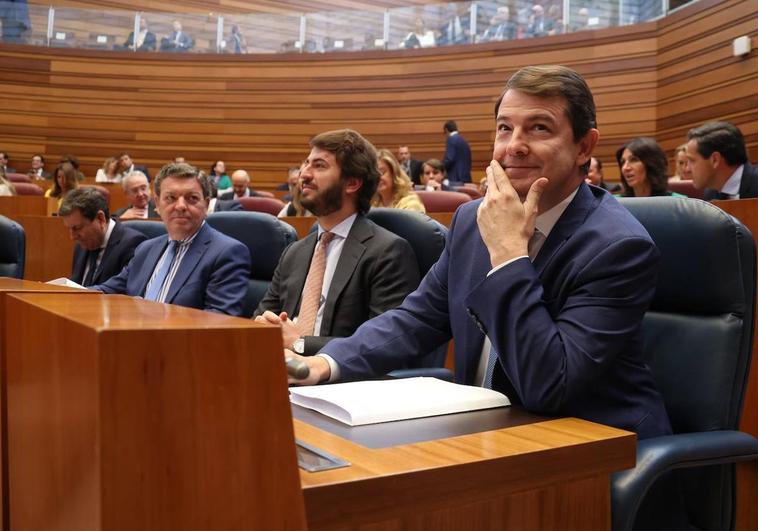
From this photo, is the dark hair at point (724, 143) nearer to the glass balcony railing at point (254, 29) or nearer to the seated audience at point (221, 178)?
the glass balcony railing at point (254, 29)

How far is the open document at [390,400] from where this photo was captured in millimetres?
1001

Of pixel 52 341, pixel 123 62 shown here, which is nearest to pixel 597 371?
pixel 52 341

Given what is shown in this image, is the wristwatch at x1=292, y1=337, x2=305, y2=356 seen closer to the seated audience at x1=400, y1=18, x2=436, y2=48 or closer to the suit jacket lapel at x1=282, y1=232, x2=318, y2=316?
the suit jacket lapel at x1=282, y1=232, x2=318, y2=316

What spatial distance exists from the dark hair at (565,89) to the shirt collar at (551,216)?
0.36 feet

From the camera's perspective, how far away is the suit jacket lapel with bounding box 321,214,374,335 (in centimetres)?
225

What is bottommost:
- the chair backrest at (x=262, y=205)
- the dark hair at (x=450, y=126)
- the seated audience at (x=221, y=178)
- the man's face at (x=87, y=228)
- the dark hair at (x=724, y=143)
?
the man's face at (x=87, y=228)

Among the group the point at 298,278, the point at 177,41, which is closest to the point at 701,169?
the point at 298,278

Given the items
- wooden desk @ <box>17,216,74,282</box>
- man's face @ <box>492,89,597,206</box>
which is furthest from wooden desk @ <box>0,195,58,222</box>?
man's face @ <box>492,89,597,206</box>

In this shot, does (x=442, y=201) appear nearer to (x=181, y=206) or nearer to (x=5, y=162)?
(x=181, y=206)

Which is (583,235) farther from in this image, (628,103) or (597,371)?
(628,103)

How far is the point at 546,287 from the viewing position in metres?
1.29

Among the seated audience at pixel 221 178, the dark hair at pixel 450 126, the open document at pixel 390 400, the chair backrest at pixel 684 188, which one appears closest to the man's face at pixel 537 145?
the open document at pixel 390 400

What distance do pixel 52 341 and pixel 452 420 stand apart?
0.51m

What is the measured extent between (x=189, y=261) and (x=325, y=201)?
0.67m
